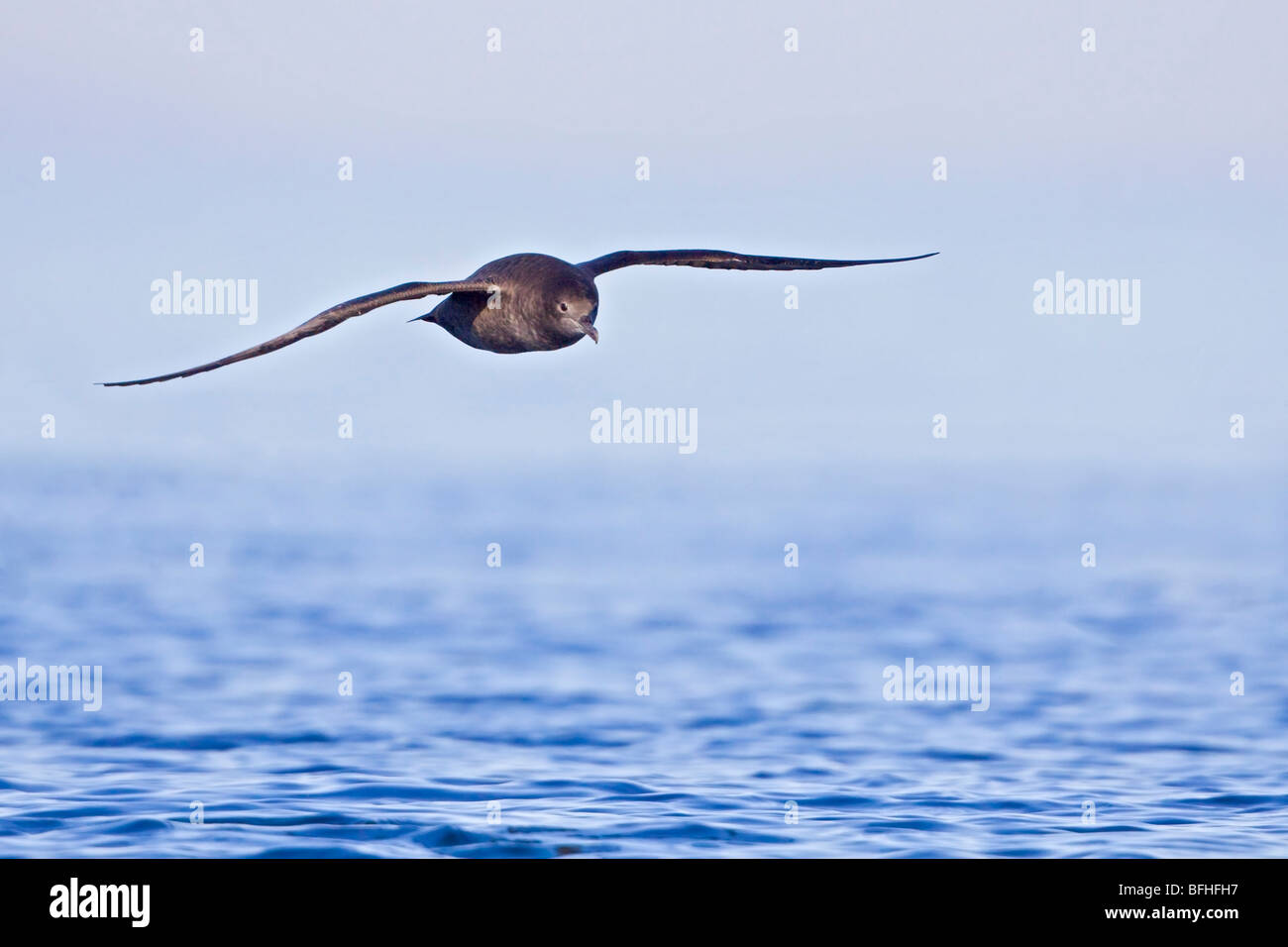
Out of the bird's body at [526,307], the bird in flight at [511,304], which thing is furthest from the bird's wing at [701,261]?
the bird's body at [526,307]

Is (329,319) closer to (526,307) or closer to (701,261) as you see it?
(526,307)

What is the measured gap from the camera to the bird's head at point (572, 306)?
1251cm

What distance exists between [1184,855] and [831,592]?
1007 inches

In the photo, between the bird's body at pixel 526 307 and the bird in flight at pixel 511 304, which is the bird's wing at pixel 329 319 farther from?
the bird's body at pixel 526 307

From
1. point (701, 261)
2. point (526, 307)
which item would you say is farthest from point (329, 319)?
point (701, 261)

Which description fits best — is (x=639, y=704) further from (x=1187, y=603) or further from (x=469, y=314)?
(x=1187, y=603)

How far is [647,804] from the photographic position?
48.2 feet

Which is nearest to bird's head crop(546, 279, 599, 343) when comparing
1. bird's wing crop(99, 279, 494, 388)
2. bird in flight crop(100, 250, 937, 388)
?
bird in flight crop(100, 250, 937, 388)

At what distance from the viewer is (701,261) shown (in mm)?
14312

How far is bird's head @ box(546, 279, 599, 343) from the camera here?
12508 mm

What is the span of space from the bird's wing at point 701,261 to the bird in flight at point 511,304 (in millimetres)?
36

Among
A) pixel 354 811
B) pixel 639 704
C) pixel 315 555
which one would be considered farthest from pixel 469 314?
pixel 315 555

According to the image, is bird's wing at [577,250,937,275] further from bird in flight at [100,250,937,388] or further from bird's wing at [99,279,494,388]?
bird's wing at [99,279,494,388]

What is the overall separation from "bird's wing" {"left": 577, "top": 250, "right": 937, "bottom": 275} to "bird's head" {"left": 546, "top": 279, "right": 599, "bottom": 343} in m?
1.38
